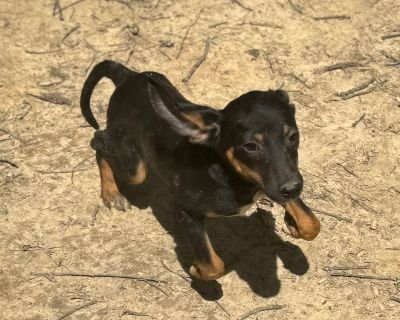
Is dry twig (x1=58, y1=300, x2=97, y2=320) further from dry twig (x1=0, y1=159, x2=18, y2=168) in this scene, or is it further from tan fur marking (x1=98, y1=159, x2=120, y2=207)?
dry twig (x1=0, y1=159, x2=18, y2=168)

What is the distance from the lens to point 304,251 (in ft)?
21.4

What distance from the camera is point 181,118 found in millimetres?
5355

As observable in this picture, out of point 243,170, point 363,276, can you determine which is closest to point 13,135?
point 243,170

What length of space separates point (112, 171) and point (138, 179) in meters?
0.55

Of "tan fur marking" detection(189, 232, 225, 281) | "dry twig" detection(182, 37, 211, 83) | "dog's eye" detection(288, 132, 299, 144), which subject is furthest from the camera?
"dry twig" detection(182, 37, 211, 83)

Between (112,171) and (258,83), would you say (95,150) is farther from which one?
(258,83)

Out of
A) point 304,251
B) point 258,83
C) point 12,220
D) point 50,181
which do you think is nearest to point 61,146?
point 50,181

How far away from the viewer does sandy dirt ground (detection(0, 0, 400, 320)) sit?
6234 mm

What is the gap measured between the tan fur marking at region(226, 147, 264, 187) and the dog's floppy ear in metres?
0.18

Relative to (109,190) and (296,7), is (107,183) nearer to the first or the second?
(109,190)

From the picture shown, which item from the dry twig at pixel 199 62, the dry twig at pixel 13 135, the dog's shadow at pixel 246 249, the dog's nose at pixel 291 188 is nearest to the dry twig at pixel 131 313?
the dog's shadow at pixel 246 249

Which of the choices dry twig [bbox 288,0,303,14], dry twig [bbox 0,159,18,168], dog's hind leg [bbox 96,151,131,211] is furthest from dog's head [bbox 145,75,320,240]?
dry twig [bbox 288,0,303,14]

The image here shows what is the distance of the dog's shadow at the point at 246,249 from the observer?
6270mm

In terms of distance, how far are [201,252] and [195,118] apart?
1114mm
